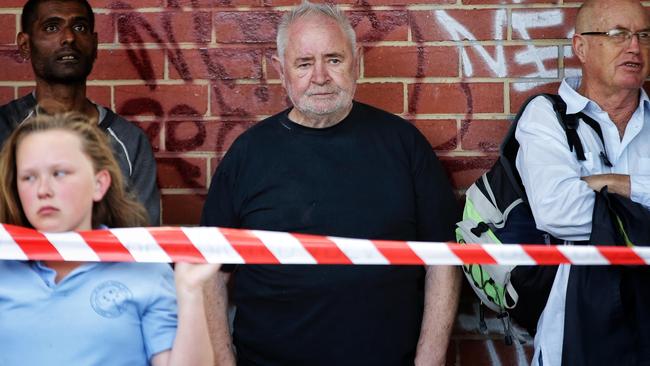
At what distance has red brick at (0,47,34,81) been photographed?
4.38 m

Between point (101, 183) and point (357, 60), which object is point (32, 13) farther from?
point (101, 183)

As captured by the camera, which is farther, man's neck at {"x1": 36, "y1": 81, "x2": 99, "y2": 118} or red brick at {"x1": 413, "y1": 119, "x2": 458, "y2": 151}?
red brick at {"x1": 413, "y1": 119, "x2": 458, "y2": 151}

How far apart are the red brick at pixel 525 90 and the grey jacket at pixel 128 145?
1474mm

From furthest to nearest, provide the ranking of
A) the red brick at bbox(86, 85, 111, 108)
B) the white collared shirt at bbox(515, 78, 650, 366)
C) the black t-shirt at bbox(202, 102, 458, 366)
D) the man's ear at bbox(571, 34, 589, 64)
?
the red brick at bbox(86, 85, 111, 108), the man's ear at bbox(571, 34, 589, 64), the black t-shirt at bbox(202, 102, 458, 366), the white collared shirt at bbox(515, 78, 650, 366)

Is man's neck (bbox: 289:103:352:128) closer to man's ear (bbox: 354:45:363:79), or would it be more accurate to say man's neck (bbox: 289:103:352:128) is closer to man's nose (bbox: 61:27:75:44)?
man's ear (bbox: 354:45:363:79)

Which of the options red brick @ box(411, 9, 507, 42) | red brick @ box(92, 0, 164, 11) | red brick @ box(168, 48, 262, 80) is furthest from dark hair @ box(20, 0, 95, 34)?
red brick @ box(411, 9, 507, 42)

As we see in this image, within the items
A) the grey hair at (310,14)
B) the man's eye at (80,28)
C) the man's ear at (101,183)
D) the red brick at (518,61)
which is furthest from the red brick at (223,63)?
the man's ear at (101,183)

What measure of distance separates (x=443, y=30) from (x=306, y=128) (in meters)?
0.79

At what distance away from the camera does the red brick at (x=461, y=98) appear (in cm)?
428

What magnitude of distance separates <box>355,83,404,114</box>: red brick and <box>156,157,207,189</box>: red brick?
2.35ft

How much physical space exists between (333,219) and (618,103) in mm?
1176

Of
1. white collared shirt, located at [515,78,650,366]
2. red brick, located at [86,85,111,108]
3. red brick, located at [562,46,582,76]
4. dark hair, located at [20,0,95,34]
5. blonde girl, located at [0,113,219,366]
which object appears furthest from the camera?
red brick, located at [86,85,111,108]

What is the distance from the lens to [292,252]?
9.41 ft

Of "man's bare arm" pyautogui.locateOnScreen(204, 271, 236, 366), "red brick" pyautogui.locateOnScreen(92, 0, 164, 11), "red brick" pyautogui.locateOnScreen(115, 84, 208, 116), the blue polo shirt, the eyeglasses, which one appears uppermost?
"red brick" pyautogui.locateOnScreen(92, 0, 164, 11)
